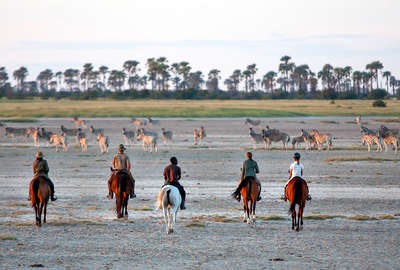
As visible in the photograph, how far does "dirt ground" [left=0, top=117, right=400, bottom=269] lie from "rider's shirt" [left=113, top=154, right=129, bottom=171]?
1304mm

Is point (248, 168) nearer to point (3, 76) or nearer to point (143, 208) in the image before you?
point (143, 208)

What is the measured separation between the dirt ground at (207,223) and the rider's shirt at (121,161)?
130 centimetres

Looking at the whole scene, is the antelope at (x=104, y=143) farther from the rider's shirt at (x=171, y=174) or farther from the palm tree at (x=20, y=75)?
the palm tree at (x=20, y=75)

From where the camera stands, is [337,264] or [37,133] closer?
[337,264]

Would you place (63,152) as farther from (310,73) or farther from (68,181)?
(310,73)

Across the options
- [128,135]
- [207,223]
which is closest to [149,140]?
[128,135]

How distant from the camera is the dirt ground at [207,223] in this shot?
1259cm

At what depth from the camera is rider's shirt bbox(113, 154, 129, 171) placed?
1678 cm

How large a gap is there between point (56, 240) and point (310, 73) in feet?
523

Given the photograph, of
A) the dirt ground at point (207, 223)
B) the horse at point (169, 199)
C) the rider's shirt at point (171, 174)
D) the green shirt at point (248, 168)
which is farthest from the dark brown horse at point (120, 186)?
the green shirt at point (248, 168)

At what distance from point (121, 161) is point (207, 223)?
2.60 metres

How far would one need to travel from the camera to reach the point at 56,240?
1436 cm

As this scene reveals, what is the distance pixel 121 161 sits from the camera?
1681cm

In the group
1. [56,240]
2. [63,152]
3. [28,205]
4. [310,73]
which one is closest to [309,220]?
[56,240]
